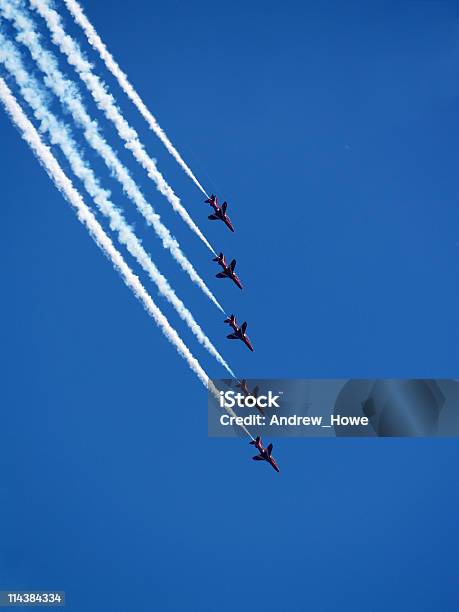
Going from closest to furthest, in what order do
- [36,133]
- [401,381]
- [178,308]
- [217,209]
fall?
[36,133] → [178,308] → [217,209] → [401,381]

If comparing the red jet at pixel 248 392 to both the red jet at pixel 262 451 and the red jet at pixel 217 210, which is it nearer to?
the red jet at pixel 262 451

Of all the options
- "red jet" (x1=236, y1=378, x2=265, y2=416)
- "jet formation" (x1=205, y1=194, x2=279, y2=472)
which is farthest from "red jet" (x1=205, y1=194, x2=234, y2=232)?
"red jet" (x1=236, y1=378, x2=265, y2=416)

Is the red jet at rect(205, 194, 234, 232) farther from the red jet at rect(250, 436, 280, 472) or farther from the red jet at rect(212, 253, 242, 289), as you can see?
the red jet at rect(250, 436, 280, 472)

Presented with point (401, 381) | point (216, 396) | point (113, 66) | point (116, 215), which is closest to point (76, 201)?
point (116, 215)

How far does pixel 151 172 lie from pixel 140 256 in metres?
2.86

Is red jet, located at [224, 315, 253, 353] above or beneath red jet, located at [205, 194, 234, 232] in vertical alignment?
beneath

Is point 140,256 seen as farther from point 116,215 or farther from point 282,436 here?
point 282,436

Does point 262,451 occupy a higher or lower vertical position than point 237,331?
lower

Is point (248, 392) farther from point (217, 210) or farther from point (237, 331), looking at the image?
point (217, 210)

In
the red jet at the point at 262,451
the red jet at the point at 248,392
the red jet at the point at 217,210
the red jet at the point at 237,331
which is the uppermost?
the red jet at the point at 217,210

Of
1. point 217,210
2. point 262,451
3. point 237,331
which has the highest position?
point 217,210

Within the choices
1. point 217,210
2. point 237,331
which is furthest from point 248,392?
point 217,210

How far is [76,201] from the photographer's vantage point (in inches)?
1162

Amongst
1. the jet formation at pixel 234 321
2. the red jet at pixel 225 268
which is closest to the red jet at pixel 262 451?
the jet formation at pixel 234 321
